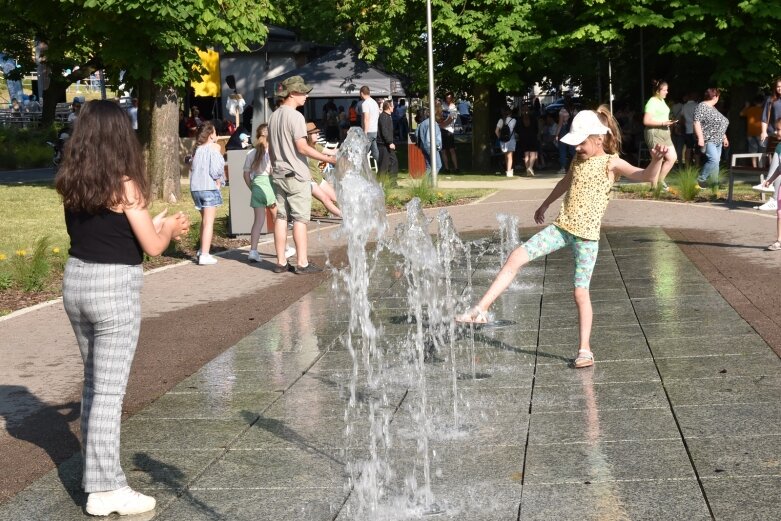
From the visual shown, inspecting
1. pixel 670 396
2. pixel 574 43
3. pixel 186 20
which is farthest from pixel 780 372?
pixel 574 43

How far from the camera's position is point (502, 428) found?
615cm

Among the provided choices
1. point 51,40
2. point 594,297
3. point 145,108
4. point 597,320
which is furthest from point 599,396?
point 51,40

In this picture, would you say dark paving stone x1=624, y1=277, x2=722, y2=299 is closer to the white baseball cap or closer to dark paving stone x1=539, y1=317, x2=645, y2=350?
dark paving stone x1=539, y1=317, x2=645, y2=350

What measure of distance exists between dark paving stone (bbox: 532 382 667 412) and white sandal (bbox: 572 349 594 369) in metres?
0.44

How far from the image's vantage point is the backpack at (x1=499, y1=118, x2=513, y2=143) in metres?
27.1

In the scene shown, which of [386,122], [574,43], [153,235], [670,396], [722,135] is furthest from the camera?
[574,43]

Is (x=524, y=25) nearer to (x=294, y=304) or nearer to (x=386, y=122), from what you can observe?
(x=386, y=122)

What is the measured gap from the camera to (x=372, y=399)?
6.93m

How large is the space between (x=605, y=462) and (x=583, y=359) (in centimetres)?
204

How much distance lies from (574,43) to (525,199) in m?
7.90

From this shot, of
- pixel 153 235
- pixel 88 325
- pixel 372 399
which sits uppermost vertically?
pixel 153 235

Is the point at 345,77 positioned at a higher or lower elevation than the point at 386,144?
higher

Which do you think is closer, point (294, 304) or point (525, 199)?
point (294, 304)

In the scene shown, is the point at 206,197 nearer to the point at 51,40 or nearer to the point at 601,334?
the point at 601,334
